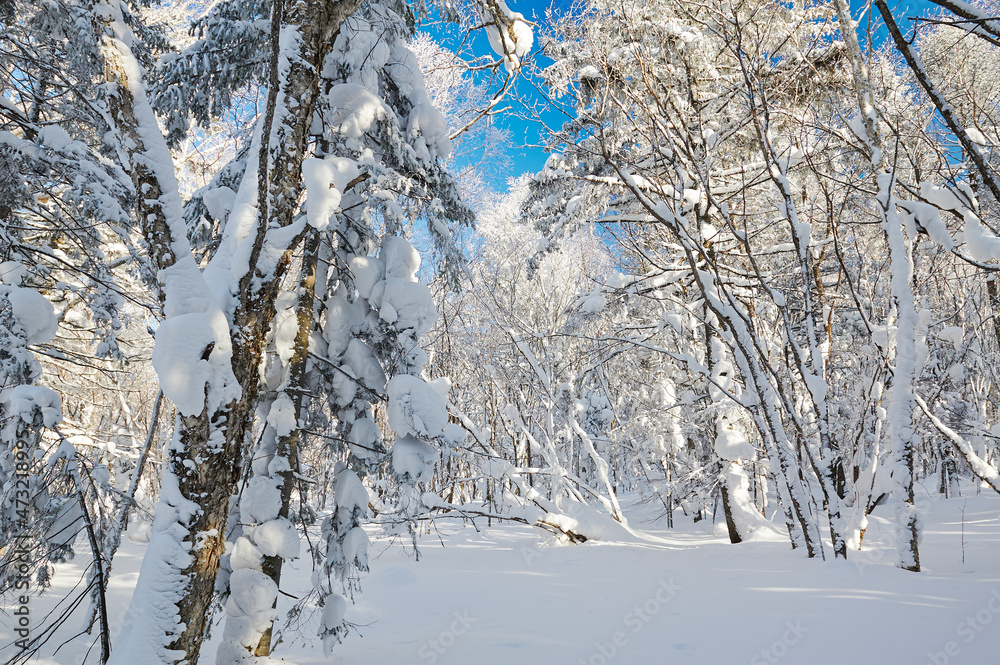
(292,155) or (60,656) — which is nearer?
(292,155)

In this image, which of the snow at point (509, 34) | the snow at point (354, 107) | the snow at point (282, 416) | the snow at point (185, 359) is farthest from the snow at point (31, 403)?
the snow at point (509, 34)

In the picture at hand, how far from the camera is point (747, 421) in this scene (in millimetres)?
7730

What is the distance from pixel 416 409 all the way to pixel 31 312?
108 inches

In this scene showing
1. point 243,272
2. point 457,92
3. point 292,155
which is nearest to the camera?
point 243,272

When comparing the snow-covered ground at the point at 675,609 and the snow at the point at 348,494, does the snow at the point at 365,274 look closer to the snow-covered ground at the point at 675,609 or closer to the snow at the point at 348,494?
the snow at the point at 348,494

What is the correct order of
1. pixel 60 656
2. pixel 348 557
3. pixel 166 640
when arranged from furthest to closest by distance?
pixel 60 656, pixel 348 557, pixel 166 640

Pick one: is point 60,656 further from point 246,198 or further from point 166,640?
point 246,198

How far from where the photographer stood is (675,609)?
380 centimetres

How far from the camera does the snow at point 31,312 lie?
3445 millimetres

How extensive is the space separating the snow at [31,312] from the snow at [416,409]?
2480mm

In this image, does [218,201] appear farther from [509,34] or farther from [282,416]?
[509,34]

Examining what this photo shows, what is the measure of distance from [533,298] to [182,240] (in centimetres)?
982

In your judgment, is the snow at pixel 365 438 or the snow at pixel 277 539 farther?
the snow at pixel 365 438

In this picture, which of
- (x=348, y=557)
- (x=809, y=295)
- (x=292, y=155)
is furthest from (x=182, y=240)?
(x=809, y=295)
